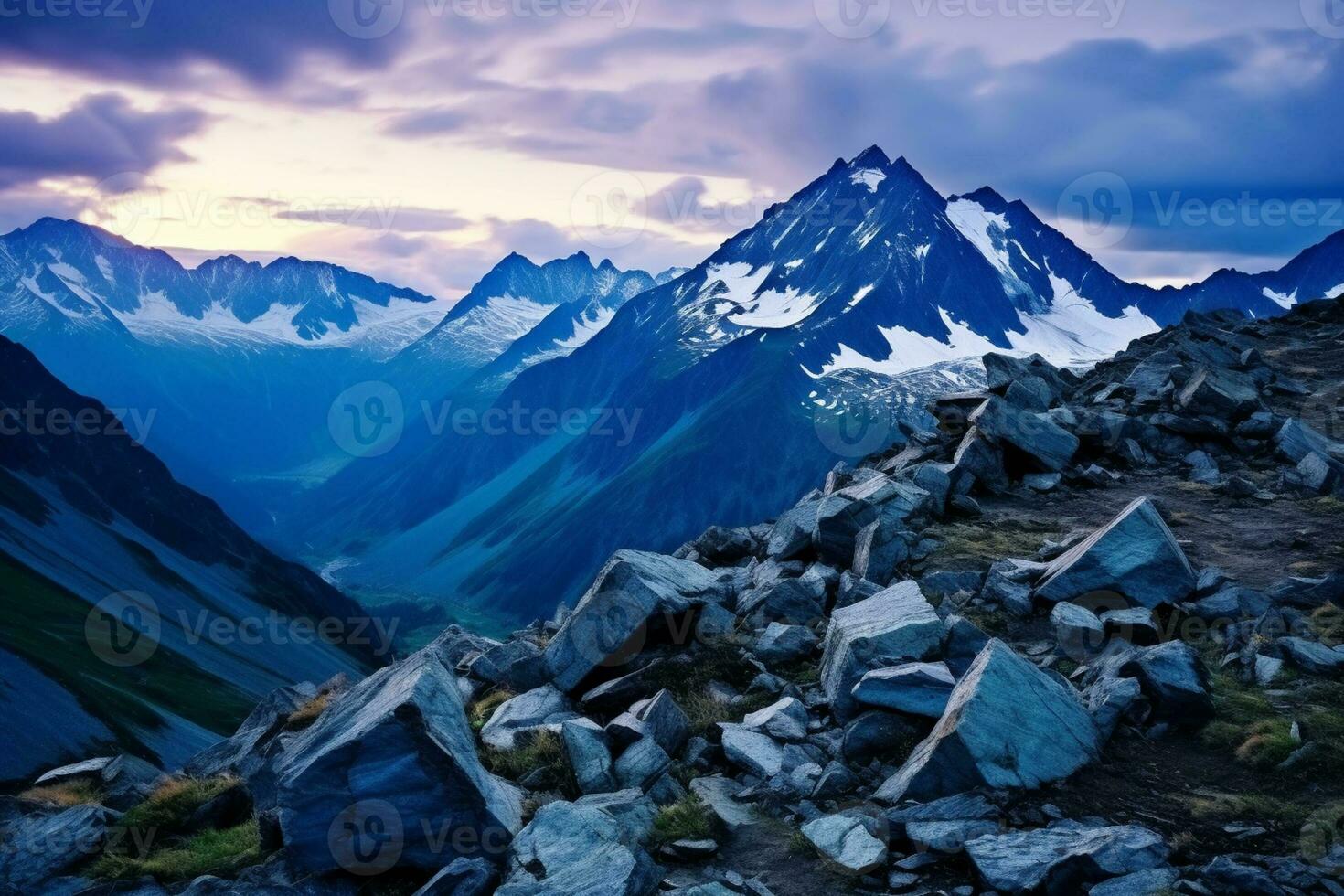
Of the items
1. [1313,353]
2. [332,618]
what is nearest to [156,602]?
[332,618]

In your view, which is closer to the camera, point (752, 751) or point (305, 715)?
point (752, 751)

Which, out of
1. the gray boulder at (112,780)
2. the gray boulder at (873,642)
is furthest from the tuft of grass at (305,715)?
the gray boulder at (873,642)

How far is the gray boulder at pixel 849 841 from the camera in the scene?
1202 centimetres

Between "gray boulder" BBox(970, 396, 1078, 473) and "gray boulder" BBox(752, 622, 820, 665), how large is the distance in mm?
14141

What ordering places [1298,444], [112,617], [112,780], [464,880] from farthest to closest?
[112,617] < [1298,444] < [112,780] < [464,880]

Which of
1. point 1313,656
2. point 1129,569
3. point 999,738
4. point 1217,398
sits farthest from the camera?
point 1217,398

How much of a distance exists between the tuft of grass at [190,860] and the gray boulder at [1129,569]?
17832 mm

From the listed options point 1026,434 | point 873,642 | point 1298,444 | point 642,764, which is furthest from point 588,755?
point 1298,444

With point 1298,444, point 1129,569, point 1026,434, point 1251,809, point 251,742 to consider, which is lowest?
point 251,742

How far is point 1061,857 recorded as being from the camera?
36.5ft

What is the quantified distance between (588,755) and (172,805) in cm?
859

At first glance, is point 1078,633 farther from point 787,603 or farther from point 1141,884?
point 1141,884

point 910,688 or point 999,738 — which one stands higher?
point 910,688

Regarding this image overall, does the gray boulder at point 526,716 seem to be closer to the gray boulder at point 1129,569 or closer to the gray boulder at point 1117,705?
the gray boulder at point 1117,705
